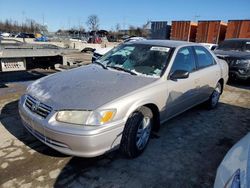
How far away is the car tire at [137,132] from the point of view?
287cm

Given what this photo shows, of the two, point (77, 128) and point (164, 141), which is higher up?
point (77, 128)

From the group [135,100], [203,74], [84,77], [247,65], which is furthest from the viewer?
[247,65]

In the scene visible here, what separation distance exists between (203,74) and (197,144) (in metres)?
1.46

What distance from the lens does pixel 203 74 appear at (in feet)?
14.8

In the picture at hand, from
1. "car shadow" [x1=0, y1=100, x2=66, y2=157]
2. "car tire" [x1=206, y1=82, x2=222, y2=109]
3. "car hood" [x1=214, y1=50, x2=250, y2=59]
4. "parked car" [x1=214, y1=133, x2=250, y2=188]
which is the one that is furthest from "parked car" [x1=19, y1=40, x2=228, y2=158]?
"car hood" [x1=214, y1=50, x2=250, y2=59]

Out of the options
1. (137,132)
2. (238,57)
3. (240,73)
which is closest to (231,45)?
(238,57)

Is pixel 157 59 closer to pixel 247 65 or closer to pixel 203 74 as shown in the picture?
pixel 203 74

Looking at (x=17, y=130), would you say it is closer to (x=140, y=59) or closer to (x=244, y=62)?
(x=140, y=59)

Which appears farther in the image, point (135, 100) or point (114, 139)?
point (135, 100)

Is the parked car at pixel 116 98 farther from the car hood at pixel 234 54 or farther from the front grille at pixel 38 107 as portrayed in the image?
the car hood at pixel 234 54

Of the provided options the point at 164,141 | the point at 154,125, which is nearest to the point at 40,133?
the point at 154,125

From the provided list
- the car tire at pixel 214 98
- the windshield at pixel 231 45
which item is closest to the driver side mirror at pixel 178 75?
the car tire at pixel 214 98

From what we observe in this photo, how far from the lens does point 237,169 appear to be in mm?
1602

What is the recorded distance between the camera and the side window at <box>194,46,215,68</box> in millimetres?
4535
